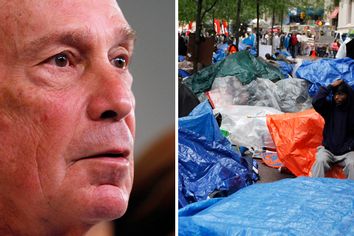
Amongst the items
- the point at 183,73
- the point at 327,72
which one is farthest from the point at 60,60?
the point at 183,73

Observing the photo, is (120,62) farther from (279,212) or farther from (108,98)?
(279,212)

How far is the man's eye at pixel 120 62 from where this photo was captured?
1456 mm

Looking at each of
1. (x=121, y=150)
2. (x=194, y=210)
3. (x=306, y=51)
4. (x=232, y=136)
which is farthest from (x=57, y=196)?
(x=306, y=51)

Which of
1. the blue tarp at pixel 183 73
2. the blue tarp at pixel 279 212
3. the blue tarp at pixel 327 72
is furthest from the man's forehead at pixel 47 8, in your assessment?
the blue tarp at pixel 183 73

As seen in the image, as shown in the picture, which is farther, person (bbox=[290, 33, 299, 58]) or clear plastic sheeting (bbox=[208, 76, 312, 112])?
person (bbox=[290, 33, 299, 58])

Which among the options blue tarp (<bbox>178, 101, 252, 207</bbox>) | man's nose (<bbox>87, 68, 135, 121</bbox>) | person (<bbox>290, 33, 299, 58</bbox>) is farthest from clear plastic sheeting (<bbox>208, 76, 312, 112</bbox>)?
person (<bbox>290, 33, 299, 58</bbox>)

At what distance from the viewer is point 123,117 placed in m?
1.42

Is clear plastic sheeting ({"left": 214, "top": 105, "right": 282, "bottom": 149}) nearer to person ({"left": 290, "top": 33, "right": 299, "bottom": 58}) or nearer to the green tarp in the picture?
the green tarp

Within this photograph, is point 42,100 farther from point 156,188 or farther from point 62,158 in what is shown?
point 156,188

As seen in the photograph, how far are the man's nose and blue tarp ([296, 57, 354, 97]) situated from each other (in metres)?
8.77

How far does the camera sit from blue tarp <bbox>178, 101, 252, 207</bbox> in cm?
500

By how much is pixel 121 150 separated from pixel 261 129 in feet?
20.7

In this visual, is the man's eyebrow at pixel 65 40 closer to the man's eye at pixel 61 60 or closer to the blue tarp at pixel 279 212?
the man's eye at pixel 61 60

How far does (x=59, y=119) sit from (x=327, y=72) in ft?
31.6
